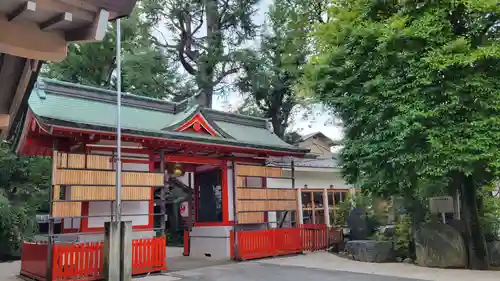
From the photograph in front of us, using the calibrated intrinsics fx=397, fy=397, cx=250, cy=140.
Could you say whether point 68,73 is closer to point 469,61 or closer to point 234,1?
point 234,1

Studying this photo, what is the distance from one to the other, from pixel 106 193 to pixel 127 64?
38.0ft

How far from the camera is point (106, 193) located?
809cm

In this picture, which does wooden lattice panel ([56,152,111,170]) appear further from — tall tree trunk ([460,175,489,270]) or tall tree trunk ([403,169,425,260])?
tall tree trunk ([460,175,489,270])

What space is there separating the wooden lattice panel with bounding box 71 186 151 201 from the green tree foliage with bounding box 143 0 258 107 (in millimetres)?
10921

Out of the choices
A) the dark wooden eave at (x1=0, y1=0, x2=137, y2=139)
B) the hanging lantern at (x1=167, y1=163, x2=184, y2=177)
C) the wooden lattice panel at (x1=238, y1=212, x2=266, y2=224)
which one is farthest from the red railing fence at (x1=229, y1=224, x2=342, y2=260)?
the dark wooden eave at (x1=0, y1=0, x2=137, y2=139)

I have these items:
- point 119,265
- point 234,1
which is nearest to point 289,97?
point 234,1

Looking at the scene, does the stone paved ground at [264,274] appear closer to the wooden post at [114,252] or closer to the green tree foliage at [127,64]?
the wooden post at [114,252]

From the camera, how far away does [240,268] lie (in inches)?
357

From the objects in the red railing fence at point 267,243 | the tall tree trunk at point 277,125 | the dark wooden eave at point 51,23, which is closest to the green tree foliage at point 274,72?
the tall tree trunk at point 277,125

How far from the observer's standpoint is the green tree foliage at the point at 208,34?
63.5 feet

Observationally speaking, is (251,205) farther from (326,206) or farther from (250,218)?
(326,206)

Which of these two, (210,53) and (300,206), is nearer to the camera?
(300,206)

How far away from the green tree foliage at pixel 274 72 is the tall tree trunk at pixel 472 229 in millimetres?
10127

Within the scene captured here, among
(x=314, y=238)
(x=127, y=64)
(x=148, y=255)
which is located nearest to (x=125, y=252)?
(x=148, y=255)
